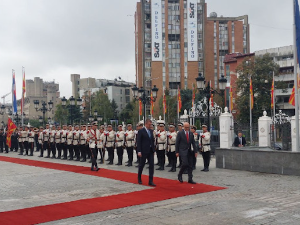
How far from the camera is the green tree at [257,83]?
47.8m

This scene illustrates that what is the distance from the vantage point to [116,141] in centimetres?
1614

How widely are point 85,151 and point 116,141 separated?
8.70 ft

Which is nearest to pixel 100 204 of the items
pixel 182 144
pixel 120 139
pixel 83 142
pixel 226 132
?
pixel 182 144

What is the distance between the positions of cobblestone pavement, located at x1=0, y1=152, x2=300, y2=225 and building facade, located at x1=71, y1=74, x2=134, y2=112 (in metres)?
79.8

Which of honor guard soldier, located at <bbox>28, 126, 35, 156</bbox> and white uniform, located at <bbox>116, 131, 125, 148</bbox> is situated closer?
white uniform, located at <bbox>116, 131, 125, 148</bbox>

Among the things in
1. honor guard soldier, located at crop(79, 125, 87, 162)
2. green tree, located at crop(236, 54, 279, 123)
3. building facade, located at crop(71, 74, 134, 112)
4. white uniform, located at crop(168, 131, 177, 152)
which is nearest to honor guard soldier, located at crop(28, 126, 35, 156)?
honor guard soldier, located at crop(79, 125, 87, 162)

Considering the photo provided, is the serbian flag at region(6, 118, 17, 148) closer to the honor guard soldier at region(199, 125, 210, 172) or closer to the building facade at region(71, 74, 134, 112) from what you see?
the honor guard soldier at region(199, 125, 210, 172)

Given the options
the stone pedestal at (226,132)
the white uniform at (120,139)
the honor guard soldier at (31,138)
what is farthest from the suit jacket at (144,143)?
the honor guard soldier at (31,138)

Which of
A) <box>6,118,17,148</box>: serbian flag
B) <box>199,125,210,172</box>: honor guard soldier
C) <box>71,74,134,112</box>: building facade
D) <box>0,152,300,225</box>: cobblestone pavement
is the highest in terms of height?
<box>71,74,134,112</box>: building facade

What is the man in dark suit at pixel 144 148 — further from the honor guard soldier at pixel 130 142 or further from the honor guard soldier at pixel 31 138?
the honor guard soldier at pixel 31 138

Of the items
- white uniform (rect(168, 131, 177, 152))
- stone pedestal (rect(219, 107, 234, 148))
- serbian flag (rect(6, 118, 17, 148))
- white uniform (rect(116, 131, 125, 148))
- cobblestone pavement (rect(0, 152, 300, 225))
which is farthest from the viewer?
serbian flag (rect(6, 118, 17, 148))

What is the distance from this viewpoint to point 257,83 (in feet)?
157

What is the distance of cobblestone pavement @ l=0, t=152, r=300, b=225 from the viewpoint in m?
6.61

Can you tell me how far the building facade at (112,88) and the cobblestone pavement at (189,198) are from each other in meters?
79.8
